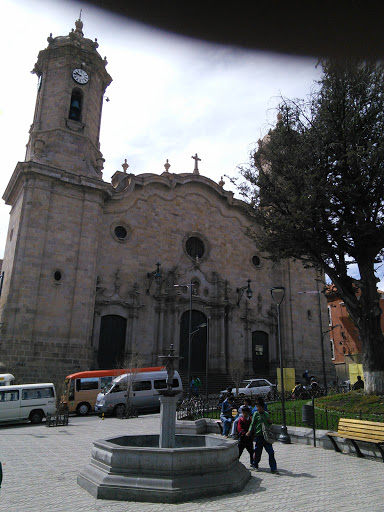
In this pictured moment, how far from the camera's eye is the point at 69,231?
2603cm

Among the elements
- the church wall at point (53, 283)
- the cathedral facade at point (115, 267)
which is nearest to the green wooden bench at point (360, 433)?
the cathedral facade at point (115, 267)

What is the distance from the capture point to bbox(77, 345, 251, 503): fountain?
6.60m

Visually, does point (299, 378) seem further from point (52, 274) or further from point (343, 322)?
point (52, 274)

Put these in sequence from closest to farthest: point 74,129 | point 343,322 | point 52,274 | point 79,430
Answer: point 79,430
point 52,274
point 74,129
point 343,322

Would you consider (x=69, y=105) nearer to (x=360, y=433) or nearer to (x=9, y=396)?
(x=9, y=396)

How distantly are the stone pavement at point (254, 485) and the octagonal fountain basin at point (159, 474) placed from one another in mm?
169

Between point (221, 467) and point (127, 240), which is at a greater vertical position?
point (127, 240)

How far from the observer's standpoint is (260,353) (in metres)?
33.7

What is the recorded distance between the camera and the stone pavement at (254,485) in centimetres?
618

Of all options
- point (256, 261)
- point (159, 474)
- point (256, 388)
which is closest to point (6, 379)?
point (256, 388)

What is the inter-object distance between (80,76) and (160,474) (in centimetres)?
3008

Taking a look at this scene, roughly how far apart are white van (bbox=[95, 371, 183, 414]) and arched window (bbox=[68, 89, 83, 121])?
750 inches

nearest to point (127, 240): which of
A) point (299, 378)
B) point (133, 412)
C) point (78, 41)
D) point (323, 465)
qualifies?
point (133, 412)

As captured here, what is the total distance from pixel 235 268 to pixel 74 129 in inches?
651
